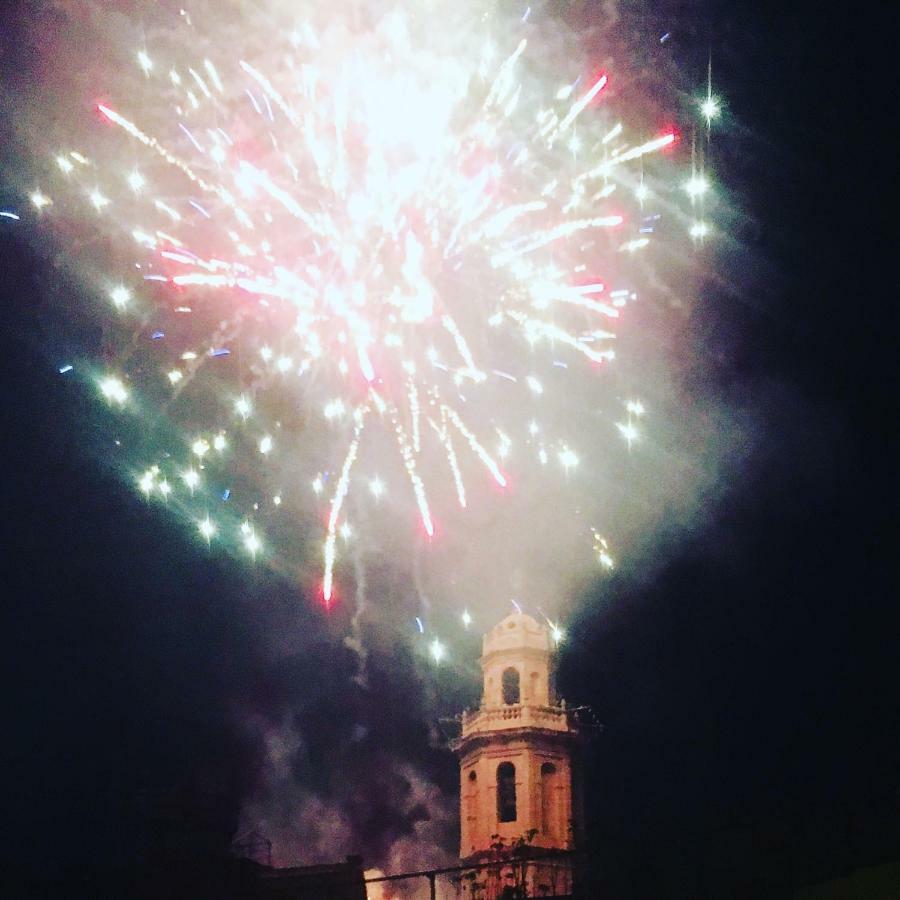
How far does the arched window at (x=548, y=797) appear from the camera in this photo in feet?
130

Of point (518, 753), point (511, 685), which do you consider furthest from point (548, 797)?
point (511, 685)

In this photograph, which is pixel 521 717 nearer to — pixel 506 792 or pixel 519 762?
pixel 519 762

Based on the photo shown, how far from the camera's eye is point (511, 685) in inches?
1661

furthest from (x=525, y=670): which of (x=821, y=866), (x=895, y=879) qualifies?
(x=895, y=879)

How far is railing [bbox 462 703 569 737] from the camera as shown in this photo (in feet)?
133

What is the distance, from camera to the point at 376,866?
173 ft

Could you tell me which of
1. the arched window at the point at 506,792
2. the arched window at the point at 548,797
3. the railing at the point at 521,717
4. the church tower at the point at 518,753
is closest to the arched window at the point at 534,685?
the church tower at the point at 518,753

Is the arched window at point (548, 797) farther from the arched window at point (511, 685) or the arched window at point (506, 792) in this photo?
the arched window at point (511, 685)

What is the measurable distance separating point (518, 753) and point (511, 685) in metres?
3.04

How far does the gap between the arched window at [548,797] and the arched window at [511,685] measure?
3.06 m

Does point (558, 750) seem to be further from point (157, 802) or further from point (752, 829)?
point (752, 829)

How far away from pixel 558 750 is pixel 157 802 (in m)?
18.1

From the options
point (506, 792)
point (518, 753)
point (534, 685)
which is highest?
point (534, 685)

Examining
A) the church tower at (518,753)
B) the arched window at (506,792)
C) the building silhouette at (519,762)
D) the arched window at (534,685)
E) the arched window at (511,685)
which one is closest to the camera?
the building silhouette at (519,762)
